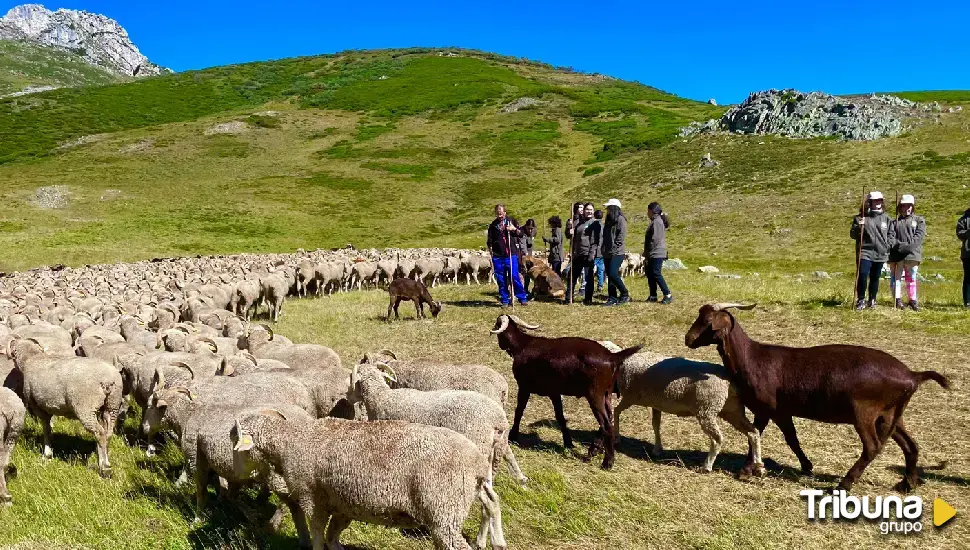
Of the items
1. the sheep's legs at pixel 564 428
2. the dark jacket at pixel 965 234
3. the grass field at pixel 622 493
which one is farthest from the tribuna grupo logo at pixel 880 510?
the dark jacket at pixel 965 234

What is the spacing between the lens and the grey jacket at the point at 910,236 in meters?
13.5

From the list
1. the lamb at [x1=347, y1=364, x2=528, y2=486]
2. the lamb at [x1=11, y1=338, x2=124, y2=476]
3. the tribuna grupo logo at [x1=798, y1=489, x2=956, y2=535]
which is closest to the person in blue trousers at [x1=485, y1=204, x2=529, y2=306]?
the lamb at [x1=347, y1=364, x2=528, y2=486]

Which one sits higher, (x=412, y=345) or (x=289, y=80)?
(x=289, y=80)

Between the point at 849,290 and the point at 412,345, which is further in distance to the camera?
the point at 849,290

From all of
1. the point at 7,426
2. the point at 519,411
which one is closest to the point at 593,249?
the point at 519,411

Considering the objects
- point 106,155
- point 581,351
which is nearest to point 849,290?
point 581,351

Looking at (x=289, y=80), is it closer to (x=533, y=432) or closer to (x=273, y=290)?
(x=273, y=290)

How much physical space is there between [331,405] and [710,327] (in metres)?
4.35

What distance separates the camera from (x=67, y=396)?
274 inches

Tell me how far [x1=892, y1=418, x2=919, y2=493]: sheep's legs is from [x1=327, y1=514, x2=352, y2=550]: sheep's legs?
5.09m

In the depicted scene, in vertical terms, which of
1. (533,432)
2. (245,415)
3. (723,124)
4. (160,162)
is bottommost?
(533,432)

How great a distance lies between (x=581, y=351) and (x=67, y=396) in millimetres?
5737

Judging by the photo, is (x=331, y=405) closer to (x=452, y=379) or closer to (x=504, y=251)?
(x=452, y=379)

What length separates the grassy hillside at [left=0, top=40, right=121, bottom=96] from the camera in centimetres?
13388
